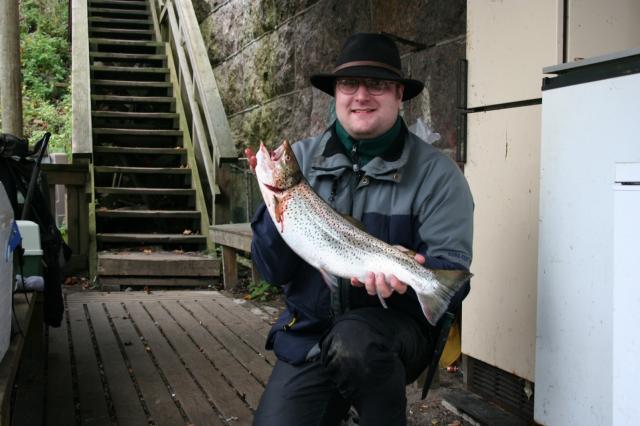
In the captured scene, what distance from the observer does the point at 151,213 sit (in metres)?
7.81

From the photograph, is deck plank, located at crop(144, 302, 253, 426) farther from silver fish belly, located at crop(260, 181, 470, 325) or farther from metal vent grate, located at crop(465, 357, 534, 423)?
silver fish belly, located at crop(260, 181, 470, 325)

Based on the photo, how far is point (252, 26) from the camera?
797cm

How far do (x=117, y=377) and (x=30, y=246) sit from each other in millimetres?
992

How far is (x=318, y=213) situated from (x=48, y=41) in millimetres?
16924

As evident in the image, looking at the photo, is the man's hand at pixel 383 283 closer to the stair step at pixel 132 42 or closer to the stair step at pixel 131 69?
the stair step at pixel 131 69

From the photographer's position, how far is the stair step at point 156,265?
6.68m

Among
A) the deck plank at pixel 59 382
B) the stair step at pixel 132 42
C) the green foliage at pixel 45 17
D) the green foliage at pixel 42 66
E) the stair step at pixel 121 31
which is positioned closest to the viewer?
the deck plank at pixel 59 382

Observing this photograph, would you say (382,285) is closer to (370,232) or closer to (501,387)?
(370,232)

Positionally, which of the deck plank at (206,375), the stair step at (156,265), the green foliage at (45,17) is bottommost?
the deck plank at (206,375)

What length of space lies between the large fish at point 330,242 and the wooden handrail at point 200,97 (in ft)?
16.8

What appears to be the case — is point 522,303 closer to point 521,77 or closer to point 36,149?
point 521,77

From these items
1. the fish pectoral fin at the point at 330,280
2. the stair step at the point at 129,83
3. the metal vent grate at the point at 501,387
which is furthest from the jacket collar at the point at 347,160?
the stair step at the point at 129,83

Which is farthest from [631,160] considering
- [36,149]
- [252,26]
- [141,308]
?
[252,26]

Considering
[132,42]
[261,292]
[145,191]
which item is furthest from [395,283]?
[132,42]
